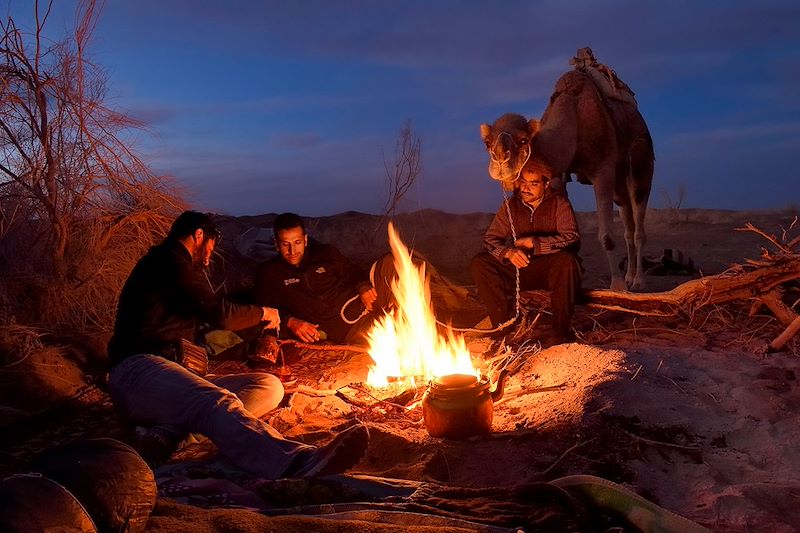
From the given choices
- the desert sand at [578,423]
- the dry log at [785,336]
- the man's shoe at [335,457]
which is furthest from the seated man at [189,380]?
the dry log at [785,336]

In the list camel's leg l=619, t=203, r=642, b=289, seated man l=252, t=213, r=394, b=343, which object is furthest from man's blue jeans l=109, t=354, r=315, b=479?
camel's leg l=619, t=203, r=642, b=289

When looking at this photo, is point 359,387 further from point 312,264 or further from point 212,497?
point 212,497

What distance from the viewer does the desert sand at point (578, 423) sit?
3178mm

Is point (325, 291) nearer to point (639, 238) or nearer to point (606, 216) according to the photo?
point (606, 216)

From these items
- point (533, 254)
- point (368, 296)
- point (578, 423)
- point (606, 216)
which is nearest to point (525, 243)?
point (533, 254)

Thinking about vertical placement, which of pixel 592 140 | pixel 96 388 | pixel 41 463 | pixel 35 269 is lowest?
pixel 96 388

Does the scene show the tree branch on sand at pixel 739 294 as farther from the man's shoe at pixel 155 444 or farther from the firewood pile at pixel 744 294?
the man's shoe at pixel 155 444

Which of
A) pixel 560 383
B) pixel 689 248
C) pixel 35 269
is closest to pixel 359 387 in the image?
pixel 560 383

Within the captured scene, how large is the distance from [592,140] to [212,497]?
572cm

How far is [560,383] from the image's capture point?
190 inches

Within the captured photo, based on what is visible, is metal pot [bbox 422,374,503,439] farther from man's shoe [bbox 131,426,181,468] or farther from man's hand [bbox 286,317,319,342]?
man's hand [bbox 286,317,319,342]

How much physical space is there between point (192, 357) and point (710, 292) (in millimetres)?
4106

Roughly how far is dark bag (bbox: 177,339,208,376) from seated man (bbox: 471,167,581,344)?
2586 millimetres

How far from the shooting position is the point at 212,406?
3.98 metres
